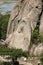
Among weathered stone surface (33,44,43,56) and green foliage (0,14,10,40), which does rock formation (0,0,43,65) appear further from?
green foliage (0,14,10,40)

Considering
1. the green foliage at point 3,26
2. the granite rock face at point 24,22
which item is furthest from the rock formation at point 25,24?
the green foliage at point 3,26

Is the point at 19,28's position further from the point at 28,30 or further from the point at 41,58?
the point at 41,58

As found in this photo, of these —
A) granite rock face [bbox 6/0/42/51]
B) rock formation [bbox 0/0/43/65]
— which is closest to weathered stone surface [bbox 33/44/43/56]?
rock formation [bbox 0/0/43/65]

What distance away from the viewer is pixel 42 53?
57.4 ft

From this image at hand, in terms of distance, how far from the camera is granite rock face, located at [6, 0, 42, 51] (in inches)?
795

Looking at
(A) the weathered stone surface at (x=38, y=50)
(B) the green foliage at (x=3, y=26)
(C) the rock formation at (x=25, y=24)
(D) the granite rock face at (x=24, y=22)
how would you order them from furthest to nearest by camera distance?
(B) the green foliage at (x=3, y=26) < (D) the granite rock face at (x=24, y=22) < (C) the rock formation at (x=25, y=24) < (A) the weathered stone surface at (x=38, y=50)

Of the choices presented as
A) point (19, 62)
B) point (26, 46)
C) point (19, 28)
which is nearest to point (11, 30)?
point (19, 28)

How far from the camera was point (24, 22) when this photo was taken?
68.9 feet

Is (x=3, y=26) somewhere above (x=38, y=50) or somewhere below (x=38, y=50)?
below

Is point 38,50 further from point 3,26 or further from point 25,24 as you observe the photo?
point 3,26

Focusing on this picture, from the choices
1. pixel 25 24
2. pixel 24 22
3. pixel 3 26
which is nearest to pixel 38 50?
pixel 25 24

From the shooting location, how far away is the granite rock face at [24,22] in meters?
20.2

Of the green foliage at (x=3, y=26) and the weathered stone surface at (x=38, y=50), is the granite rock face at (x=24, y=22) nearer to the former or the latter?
the weathered stone surface at (x=38, y=50)

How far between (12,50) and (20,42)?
143cm
